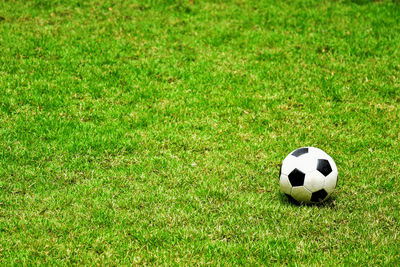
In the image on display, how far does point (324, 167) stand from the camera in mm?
6039

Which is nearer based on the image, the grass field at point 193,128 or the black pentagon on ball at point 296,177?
the grass field at point 193,128

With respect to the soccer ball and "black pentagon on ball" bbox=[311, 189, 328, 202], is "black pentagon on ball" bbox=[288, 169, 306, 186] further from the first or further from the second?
"black pentagon on ball" bbox=[311, 189, 328, 202]

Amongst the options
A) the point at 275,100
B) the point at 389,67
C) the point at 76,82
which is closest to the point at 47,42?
the point at 76,82

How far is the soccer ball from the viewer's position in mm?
6000

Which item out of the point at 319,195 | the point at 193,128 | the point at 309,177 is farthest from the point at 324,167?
the point at 193,128

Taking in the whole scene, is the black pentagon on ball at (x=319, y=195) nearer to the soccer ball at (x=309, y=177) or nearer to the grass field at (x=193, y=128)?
the soccer ball at (x=309, y=177)

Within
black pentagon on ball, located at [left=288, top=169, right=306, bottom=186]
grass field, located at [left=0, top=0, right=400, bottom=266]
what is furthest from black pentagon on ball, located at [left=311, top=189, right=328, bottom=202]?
black pentagon on ball, located at [left=288, top=169, right=306, bottom=186]

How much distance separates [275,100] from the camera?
31.1ft

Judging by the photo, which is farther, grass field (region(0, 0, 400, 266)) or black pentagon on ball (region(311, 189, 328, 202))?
black pentagon on ball (region(311, 189, 328, 202))

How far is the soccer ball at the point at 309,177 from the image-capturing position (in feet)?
19.7

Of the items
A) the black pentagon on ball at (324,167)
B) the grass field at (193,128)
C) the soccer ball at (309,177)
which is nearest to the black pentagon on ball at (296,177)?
the soccer ball at (309,177)

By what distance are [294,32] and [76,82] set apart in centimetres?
613

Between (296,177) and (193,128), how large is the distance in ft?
9.63

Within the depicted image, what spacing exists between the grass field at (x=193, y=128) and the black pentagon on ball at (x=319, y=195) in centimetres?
14
